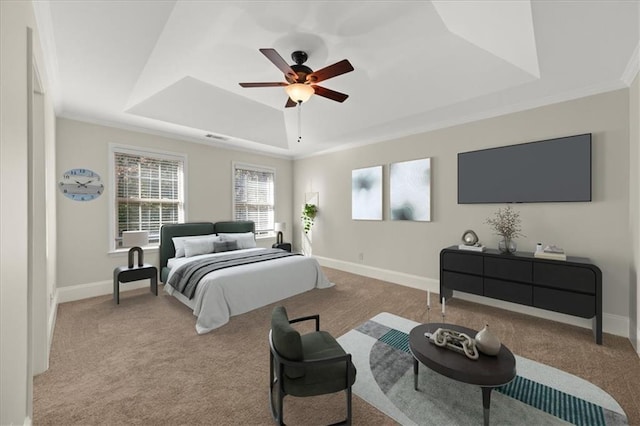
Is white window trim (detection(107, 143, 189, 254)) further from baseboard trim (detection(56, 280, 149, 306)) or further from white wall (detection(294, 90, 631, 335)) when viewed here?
white wall (detection(294, 90, 631, 335))

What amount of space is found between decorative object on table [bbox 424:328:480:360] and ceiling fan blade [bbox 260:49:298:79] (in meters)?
2.57

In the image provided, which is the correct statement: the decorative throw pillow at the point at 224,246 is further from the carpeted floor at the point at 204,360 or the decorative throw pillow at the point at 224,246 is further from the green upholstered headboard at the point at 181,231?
the carpeted floor at the point at 204,360

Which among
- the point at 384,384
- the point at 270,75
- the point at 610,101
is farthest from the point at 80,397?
the point at 610,101

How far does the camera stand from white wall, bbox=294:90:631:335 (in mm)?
2959

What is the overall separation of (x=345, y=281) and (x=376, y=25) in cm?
401

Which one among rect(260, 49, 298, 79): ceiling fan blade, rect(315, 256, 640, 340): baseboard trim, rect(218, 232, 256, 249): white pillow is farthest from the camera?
rect(218, 232, 256, 249): white pillow

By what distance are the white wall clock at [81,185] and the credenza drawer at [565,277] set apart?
6.33 meters

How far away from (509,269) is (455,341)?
189 centimetres

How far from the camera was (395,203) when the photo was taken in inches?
195

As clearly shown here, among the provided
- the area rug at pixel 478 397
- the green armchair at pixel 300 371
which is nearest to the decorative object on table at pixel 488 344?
the area rug at pixel 478 397

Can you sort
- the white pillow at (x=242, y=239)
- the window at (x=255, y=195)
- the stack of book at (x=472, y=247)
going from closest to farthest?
1. the stack of book at (x=472, y=247)
2. the white pillow at (x=242, y=239)
3. the window at (x=255, y=195)

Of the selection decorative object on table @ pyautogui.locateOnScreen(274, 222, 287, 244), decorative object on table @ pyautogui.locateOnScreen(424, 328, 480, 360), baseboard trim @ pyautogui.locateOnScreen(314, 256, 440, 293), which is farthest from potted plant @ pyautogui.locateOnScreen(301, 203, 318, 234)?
decorative object on table @ pyautogui.locateOnScreen(424, 328, 480, 360)

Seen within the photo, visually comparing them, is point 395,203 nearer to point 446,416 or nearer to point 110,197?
point 446,416

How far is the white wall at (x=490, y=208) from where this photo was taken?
2959 mm
